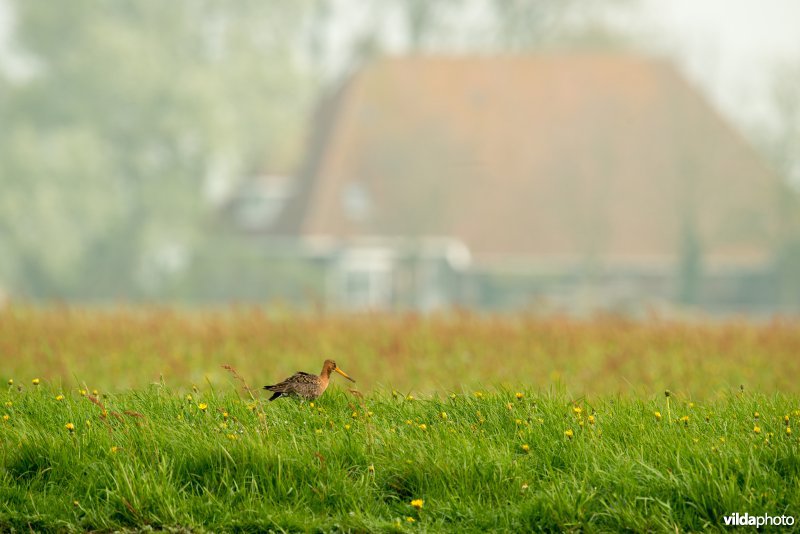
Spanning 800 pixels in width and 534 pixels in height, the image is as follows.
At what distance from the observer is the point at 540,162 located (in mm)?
47312

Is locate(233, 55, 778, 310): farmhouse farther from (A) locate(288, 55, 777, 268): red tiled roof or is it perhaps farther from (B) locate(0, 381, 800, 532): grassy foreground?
(B) locate(0, 381, 800, 532): grassy foreground

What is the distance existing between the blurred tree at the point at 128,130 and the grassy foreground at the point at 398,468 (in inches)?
1588

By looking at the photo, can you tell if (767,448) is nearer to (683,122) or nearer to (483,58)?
(683,122)

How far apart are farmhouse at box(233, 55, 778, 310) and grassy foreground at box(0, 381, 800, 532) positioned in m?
34.3

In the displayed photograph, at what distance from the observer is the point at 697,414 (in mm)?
7207

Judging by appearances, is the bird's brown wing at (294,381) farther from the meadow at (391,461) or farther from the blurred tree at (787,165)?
the blurred tree at (787,165)

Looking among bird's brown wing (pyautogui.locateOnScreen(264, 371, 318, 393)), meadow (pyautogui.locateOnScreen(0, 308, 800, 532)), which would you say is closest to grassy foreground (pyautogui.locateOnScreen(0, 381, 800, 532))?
meadow (pyautogui.locateOnScreen(0, 308, 800, 532))

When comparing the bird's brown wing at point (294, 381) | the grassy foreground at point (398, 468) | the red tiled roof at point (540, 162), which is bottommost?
the grassy foreground at point (398, 468)

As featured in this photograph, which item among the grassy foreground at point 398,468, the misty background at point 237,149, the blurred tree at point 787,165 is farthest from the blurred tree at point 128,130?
the grassy foreground at point 398,468

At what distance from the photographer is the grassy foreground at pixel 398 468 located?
6023 mm

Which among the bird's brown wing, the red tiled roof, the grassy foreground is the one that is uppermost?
the red tiled roof

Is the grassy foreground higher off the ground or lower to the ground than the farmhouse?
lower

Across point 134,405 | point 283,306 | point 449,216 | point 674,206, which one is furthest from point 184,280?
point 134,405

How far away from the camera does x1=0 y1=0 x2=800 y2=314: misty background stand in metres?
43.1
